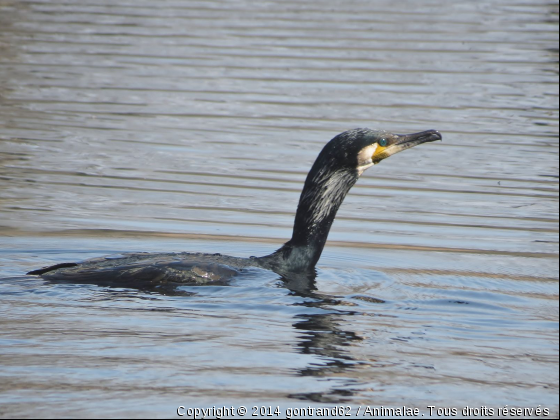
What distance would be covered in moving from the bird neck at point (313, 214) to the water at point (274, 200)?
247mm

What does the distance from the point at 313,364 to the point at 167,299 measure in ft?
4.58

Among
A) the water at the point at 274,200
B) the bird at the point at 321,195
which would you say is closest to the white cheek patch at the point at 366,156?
the bird at the point at 321,195

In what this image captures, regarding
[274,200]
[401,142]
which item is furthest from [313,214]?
[274,200]

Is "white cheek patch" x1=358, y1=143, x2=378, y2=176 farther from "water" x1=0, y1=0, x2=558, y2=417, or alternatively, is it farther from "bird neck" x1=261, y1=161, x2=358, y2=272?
"water" x1=0, y1=0, x2=558, y2=417

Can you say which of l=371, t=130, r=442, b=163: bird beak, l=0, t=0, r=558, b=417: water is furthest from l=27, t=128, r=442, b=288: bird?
l=0, t=0, r=558, b=417: water

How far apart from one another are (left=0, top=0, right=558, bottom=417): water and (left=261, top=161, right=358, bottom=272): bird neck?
25 cm

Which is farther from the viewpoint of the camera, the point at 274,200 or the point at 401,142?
the point at 274,200

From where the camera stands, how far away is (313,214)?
7367 millimetres

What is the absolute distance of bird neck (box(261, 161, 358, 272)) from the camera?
24.0 feet

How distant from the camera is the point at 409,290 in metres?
6.96

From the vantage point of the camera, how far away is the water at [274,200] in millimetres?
5078

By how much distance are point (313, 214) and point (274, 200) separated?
7.89 ft

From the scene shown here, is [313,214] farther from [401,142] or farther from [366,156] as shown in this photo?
[401,142]

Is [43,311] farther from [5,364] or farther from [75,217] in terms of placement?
[75,217]
